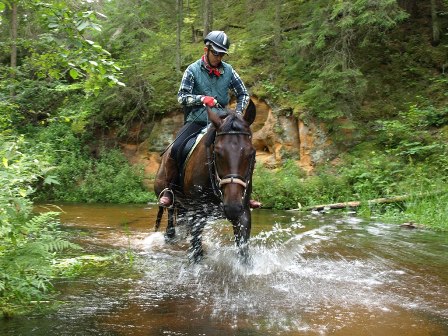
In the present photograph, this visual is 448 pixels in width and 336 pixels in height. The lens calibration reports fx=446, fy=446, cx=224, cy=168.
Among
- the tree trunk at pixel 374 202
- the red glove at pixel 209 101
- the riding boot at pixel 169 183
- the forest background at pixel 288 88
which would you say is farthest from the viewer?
the forest background at pixel 288 88

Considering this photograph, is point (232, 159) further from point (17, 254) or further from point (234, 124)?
point (17, 254)

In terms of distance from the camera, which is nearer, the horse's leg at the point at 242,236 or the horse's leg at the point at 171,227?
the horse's leg at the point at 242,236

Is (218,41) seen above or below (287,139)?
above

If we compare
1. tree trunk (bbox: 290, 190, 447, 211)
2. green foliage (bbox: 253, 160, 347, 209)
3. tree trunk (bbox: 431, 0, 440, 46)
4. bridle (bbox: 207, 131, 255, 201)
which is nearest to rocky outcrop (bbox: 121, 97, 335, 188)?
green foliage (bbox: 253, 160, 347, 209)

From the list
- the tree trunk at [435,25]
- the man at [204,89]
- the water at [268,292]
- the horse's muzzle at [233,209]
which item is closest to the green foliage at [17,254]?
the water at [268,292]

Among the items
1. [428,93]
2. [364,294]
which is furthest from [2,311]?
[428,93]

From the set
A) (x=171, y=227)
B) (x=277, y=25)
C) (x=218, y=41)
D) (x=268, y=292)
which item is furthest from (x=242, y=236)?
(x=277, y=25)

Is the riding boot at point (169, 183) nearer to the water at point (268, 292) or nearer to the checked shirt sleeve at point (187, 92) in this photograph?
the water at point (268, 292)

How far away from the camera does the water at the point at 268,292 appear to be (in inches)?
132

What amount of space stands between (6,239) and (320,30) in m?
13.9

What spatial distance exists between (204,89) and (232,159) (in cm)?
188

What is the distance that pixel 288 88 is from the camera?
18328 millimetres

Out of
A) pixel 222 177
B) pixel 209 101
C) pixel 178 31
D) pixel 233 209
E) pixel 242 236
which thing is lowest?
pixel 242 236

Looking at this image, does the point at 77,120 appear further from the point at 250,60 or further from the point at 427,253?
the point at 427,253
